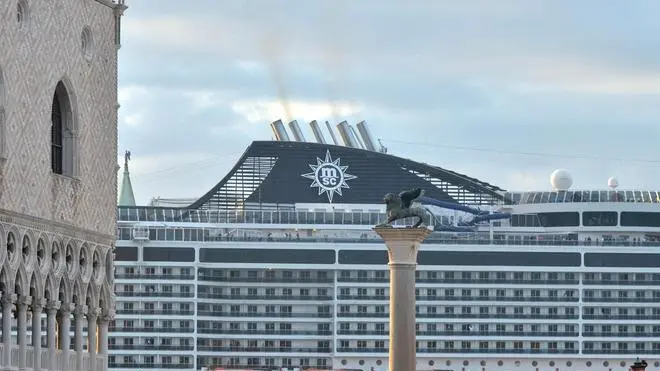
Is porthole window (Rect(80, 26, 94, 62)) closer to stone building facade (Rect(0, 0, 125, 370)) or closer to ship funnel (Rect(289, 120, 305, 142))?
stone building facade (Rect(0, 0, 125, 370))

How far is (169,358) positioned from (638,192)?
71.2 feet

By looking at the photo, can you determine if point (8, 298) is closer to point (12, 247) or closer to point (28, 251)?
point (12, 247)

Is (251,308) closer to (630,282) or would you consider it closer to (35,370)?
(630,282)

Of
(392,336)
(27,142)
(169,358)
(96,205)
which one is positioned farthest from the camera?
(169,358)

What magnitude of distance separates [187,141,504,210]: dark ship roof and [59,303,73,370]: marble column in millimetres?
80809

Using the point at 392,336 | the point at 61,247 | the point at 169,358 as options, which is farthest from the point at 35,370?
the point at 169,358

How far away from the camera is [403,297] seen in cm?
4859

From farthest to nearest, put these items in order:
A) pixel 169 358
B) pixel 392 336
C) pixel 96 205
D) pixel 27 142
Result: pixel 169 358, pixel 96 205, pixel 27 142, pixel 392 336

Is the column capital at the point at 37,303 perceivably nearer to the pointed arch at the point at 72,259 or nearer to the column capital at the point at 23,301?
the column capital at the point at 23,301

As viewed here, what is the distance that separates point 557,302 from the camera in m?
140

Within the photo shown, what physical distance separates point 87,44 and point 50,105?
2.55 meters

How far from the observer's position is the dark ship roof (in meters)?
137

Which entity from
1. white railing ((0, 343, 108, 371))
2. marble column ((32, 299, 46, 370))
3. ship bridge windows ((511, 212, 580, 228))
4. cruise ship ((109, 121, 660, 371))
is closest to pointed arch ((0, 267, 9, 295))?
white railing ((0, 343, 108, 371))

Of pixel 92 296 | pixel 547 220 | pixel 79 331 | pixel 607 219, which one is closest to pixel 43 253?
pixel 79 331
